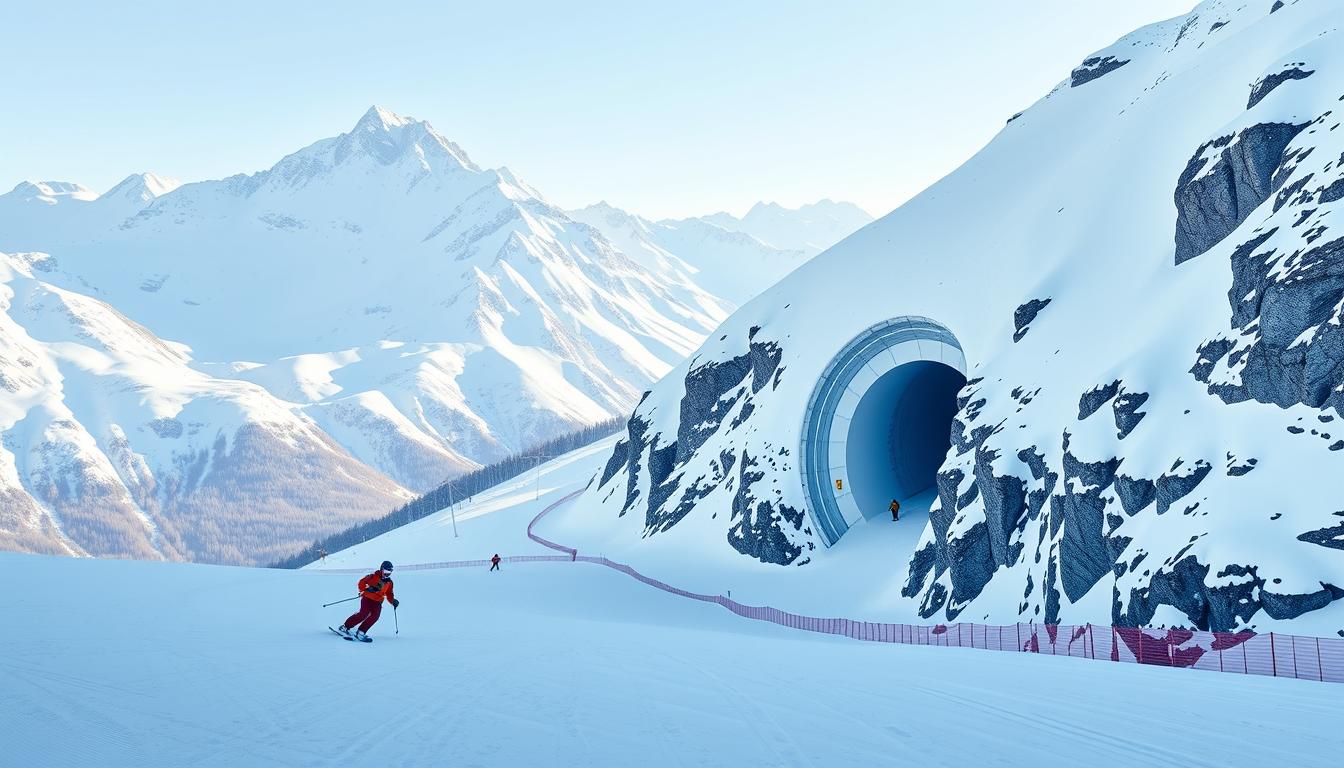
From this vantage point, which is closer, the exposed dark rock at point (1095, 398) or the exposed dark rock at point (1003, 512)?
the exposed dark rock at point (1095, 398)

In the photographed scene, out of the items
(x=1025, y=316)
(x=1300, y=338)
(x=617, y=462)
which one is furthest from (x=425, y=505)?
(x=1300, y=338)

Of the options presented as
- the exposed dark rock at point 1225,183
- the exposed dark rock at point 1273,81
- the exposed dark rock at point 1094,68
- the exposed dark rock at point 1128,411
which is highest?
the exposed dark rock at point 1094,68

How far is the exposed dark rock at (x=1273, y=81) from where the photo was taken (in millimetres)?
33281

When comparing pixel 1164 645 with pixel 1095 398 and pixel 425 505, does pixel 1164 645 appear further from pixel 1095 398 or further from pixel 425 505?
pixel 425 505

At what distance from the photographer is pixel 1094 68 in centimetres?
6300

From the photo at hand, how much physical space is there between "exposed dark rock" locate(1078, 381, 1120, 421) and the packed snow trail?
520 inches

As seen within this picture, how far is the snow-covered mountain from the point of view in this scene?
23328 millimetres

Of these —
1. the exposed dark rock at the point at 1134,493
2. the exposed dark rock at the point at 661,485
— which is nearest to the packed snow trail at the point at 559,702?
the exposed dark rock at the point at 1134,493

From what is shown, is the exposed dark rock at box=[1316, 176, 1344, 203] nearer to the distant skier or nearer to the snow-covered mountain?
the snow-covered mountain

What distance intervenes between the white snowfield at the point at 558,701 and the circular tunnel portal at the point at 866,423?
29.0 metres

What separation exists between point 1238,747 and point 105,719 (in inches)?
396

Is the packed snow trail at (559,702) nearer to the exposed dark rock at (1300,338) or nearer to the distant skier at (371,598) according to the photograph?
the distant skier at (371,598)

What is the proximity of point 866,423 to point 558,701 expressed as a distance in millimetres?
42611

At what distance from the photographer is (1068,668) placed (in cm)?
1661
